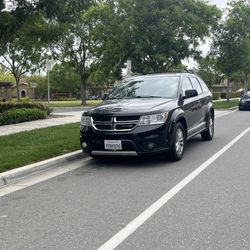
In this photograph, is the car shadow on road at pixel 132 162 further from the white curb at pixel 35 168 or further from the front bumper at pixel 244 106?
the front bumper at pixel 244 106

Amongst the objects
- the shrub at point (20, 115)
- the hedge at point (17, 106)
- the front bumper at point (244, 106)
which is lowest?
the front bumper at point (244, 106)

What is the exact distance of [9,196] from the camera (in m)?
6.44

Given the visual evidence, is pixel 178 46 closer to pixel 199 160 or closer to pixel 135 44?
pixel 135 44

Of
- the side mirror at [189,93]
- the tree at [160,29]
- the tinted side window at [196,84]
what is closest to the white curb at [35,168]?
the side mirror at [189,93]

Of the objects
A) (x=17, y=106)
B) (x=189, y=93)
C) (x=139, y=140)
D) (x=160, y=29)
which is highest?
(x=160, y=29)

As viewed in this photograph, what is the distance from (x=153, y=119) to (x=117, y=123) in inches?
25.7

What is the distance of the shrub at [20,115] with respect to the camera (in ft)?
53.8

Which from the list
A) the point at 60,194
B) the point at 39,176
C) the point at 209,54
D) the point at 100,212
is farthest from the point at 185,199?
the point at 209,54

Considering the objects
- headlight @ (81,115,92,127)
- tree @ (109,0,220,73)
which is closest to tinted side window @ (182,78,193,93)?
headlight @ (81,115,92,127)

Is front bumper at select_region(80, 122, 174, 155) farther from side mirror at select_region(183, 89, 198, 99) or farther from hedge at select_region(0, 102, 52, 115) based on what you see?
hedge at select_region(0, 102, 52, 115)

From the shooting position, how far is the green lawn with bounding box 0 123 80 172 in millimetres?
8361

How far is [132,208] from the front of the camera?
561 cm

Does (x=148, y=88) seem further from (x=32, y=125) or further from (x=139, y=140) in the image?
(x=32, y=125)

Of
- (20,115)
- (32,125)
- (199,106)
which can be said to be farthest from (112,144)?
(20,115)
